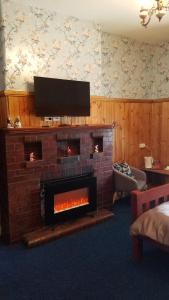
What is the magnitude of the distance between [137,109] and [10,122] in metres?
2.77

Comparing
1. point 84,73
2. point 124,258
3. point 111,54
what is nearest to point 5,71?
point 84,73

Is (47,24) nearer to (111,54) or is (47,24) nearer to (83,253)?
(111,54)

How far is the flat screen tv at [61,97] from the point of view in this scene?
339cm

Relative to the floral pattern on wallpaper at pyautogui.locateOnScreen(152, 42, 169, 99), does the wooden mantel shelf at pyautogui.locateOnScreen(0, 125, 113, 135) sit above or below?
below

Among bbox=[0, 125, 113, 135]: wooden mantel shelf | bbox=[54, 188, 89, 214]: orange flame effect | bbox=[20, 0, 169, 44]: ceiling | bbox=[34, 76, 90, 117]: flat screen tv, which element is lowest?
bbox=[54, 188, 89, 214]: orange flame effect

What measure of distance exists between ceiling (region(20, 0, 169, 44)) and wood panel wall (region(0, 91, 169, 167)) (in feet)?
Result: 3.82

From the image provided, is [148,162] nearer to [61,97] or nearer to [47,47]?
[61,97]

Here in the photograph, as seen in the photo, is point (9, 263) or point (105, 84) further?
point (105, 84)

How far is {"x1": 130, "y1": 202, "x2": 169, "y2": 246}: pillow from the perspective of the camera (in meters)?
2.42

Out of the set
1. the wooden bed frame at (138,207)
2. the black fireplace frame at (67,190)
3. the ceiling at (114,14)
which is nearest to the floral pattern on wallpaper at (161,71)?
the ceiling at (114,14)

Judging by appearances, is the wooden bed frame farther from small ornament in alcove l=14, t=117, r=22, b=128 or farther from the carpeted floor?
small ornament in alcove l=14, t=117, r=22, b=128

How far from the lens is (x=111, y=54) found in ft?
15.1

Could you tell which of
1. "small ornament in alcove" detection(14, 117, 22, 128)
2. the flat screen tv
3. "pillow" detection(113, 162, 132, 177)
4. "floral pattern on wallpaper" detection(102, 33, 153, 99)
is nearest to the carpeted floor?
"pillow" detection(113, 162, 132, 177)

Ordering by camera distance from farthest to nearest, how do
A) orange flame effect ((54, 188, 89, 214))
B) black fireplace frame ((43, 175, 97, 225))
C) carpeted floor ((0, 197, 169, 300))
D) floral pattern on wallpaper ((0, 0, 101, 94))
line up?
1. orange flame effect ((54, 188, 89, 214))
2. black fireplace frame ((43, 175, 97, 225))
3. floral pattern on wallpaper ((0, 0, 101, 94))
4. carpeted floor ((0, 197, 169, 300))
